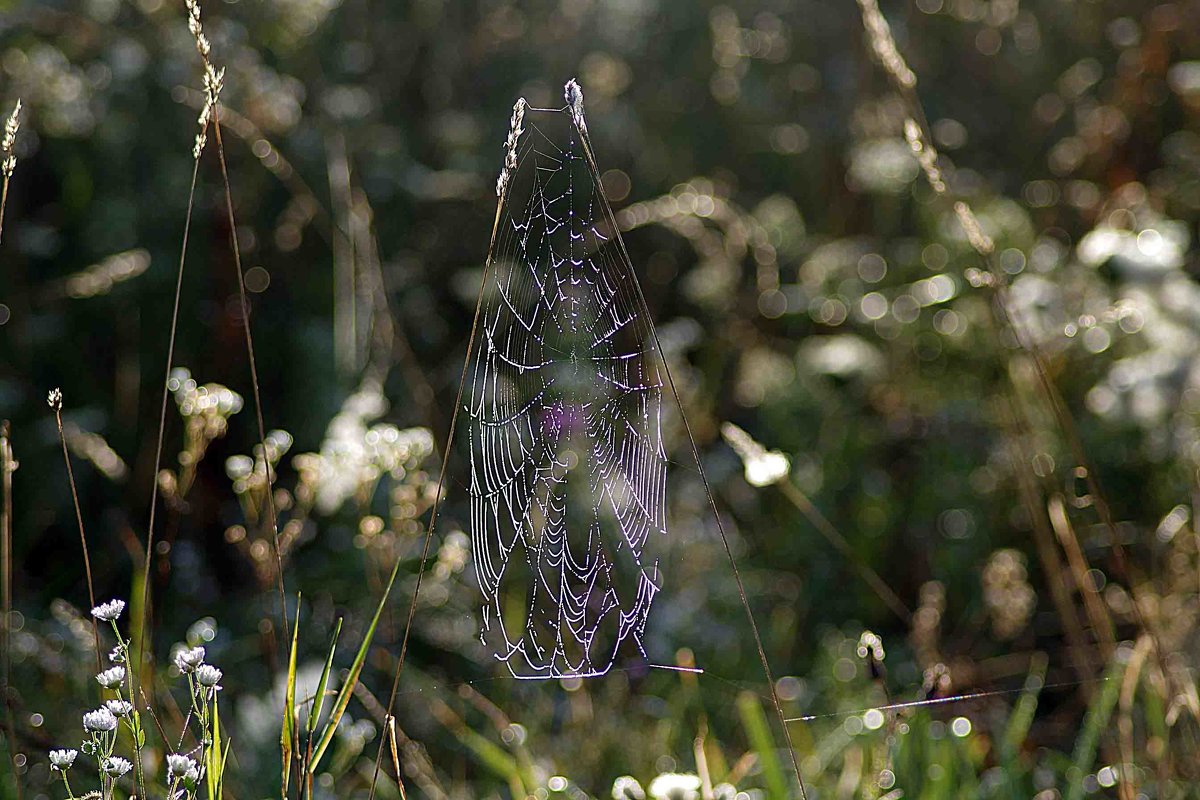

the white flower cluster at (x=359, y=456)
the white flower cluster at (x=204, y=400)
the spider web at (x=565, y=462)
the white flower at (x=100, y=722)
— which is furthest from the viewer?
the spider web at (x=565, y=462)

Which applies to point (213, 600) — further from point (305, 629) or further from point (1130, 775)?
point (1130, 775)

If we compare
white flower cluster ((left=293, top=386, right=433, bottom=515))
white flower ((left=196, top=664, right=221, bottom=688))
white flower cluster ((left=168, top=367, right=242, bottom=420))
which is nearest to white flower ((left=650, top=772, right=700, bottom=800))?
white flower ((left=196, top=664, right=221, bottom=688))

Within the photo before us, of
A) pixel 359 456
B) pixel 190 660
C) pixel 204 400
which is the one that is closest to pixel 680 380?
pixel 359 456

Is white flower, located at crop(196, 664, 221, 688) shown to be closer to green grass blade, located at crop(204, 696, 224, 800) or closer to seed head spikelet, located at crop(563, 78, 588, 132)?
green grass blade, located at crop(204, 696, 224, 800)

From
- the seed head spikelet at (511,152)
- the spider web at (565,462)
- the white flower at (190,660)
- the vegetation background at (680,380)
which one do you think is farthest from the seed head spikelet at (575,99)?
the spider web at (565,462)

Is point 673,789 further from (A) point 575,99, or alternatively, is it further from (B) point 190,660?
(A) point 575,99

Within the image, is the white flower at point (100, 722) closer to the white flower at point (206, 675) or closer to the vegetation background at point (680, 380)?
the white flower at point (206, 675)
